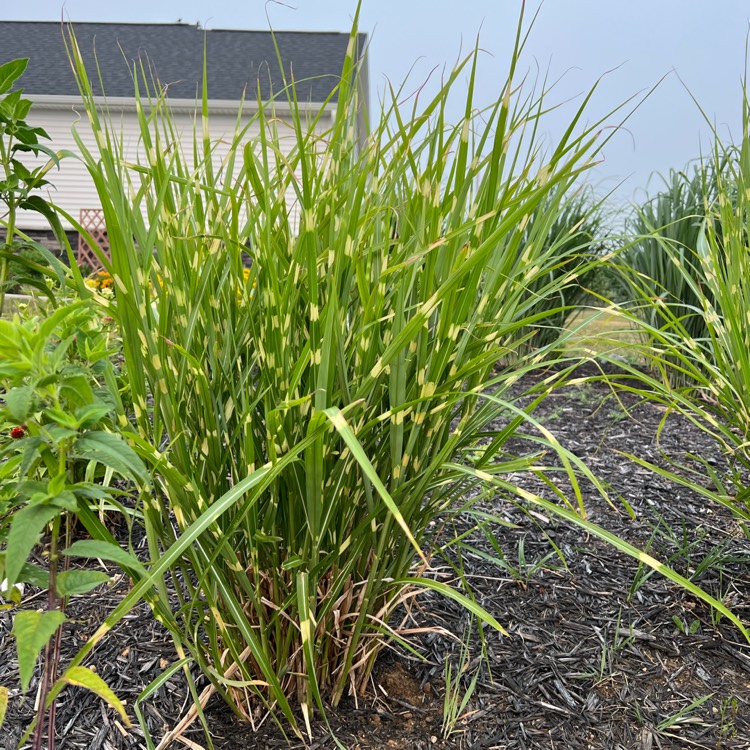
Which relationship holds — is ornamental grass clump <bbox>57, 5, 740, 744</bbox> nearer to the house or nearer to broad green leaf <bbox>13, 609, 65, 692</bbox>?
broad green leaf <bbox>13, 609, 65, 692</bbox>

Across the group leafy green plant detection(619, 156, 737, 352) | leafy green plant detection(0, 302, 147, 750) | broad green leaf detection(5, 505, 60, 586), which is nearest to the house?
leafy green plant detection(619, 156, 737, 352)

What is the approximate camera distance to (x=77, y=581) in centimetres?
87

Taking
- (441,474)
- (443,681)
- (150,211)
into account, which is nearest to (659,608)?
(443,681)

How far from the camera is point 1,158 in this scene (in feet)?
3.68

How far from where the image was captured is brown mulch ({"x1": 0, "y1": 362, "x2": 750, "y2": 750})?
126cm

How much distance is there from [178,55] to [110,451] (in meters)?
Result: 16.0

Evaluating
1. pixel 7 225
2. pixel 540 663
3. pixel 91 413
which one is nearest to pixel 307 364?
pixel 91 413

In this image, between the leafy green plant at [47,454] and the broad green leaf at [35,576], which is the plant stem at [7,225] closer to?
the leafy green plant at [47,454]

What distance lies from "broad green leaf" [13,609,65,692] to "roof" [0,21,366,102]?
42.2ft

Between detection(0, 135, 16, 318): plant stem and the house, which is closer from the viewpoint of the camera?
detection(0, 135, 16, 318): plant stem

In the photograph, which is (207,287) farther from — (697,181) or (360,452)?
(697,181)

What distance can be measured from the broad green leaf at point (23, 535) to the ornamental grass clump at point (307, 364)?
173 millimetres

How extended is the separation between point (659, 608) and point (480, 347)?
99cm

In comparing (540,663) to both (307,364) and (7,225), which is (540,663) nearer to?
(307,364)
